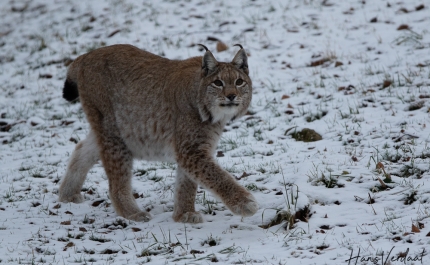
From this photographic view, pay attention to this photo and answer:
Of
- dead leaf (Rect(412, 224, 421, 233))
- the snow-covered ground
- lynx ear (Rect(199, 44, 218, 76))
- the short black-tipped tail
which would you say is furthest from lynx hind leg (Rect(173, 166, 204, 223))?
dead leaf (Rect(412, 224, 421, 233))

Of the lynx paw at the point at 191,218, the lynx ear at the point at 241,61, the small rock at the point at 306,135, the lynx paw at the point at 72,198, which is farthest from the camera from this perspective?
the small rock at the point at 306,135

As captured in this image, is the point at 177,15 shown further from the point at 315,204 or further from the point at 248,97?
the point at 315,204

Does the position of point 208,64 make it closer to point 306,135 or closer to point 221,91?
point 221,91

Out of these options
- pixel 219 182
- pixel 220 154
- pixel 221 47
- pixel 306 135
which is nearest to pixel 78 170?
pixel 220 154

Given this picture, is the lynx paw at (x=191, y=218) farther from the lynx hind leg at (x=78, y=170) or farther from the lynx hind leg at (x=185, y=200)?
the lynx hind leg at (x=78, y=170)

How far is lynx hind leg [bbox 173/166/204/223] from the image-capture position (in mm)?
5723

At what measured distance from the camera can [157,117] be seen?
6.29 metres

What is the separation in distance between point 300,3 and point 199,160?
7.86 m

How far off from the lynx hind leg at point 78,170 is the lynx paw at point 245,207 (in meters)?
2.07

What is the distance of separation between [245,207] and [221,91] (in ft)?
4.01

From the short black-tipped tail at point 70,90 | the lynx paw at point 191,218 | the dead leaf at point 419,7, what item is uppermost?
the dead leaf at point 419,7

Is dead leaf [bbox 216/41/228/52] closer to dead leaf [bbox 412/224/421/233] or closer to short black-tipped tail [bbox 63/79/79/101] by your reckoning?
short black-tipped tail [bbox 63/79/79/101]

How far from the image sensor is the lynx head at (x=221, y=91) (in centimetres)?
575
